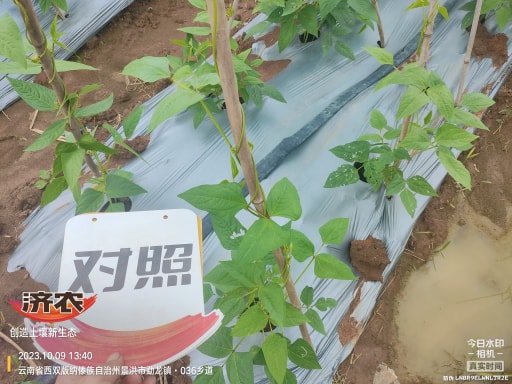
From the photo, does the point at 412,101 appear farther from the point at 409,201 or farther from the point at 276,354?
the point at 276,354

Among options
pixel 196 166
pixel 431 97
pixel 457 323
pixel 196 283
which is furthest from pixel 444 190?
pixel 196 283

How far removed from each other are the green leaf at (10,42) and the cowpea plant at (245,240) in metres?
0.14

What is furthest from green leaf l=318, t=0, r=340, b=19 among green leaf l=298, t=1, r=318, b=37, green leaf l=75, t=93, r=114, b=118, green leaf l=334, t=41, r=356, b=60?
green leaf l=75, t=93, r=114, b=118

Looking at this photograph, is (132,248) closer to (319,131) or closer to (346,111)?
(319,131)

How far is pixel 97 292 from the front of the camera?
2.94 ft

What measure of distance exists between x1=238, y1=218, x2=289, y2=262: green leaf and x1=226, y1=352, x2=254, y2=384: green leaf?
37 cm

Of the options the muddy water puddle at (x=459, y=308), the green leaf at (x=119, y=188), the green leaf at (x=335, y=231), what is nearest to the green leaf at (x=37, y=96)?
the green leaf at (x=119, y=188)

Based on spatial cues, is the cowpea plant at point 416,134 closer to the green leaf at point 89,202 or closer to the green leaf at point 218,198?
the green leaf at point 218,198

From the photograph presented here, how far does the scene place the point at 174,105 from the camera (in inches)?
18.8

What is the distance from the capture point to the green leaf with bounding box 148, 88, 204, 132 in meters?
0.47

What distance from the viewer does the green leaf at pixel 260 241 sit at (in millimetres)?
566

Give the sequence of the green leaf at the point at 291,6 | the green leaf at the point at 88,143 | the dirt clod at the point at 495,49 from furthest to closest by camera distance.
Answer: the dirt clod at the point at 495,49, the green leaf at the point at 291,6, the green leaf at the point at 88,143

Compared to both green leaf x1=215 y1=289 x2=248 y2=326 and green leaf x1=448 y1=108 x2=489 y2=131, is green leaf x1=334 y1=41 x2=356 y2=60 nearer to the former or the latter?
green leaf x1=448 y1=108 x2=489 y2=131

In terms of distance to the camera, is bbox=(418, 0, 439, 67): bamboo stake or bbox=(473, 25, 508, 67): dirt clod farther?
bbox=(473, 25, 508, 67): dirt clod
